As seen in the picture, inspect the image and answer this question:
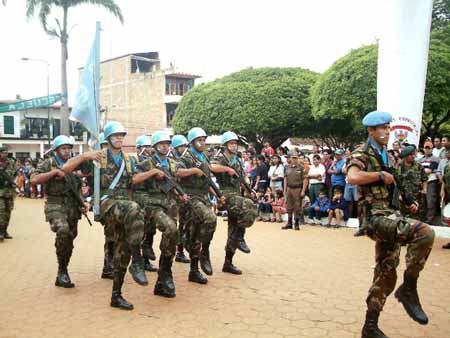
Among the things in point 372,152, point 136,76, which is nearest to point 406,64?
point 372,152

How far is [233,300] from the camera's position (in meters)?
5.79

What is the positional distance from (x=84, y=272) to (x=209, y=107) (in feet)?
65.5

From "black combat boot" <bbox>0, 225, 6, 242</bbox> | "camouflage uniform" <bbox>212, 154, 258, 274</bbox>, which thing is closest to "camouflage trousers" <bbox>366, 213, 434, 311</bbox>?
"camouflage uniform" <bbox>212, 154, 258, 274</bbox>

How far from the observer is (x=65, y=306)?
18.5 ft

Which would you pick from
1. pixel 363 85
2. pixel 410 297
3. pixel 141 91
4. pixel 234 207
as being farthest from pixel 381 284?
pixel 141 91

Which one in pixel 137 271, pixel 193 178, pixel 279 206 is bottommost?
pixel 279 206

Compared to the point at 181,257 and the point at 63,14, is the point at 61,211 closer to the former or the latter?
the point at 181,257

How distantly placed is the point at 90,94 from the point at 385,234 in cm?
369

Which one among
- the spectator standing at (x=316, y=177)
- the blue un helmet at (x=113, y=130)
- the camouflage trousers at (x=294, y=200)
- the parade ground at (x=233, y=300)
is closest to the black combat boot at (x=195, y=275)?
the parade ground at (x=233, y=300)

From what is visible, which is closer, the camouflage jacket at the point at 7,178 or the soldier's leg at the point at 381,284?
the soldier's leg at the point at 381,284

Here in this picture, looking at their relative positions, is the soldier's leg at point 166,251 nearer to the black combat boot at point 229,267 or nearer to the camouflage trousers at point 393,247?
the black combat boot at point 229,267

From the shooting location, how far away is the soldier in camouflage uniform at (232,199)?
23.2 ft

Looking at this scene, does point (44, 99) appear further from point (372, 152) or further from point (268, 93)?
point (372, 152)

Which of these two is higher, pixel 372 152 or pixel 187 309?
pixel 372 152
